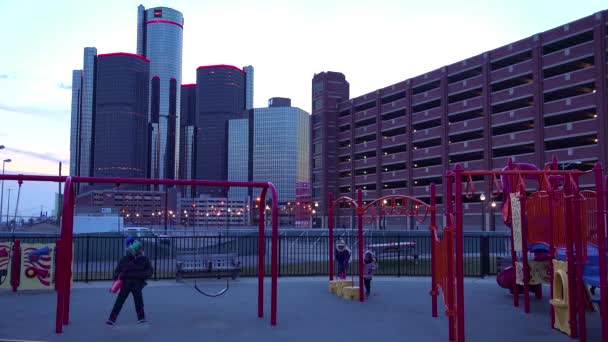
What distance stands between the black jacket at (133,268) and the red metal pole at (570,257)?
7.75m

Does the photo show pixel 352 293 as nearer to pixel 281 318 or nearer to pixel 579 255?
pixel 281 318

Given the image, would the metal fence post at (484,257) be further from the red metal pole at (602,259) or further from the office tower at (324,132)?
the office tower at (324,132)

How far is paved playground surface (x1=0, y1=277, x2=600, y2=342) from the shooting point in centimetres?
1011

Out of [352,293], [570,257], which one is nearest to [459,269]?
[570,257]

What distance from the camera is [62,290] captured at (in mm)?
10117

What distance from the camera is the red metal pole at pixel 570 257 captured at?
9.40 meters

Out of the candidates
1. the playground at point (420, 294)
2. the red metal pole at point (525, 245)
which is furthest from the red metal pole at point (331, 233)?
the red metal pole at point (525, 245)

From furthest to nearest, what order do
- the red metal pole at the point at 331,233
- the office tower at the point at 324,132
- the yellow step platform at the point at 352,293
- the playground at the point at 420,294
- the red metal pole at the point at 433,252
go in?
the office tower at the point at 324,132 → the red metal pole at the point at 331,233 → the yellow step platform at the point at 352,293 → the red metal pole at the point at 433,252 → the playground at the point at 420,294

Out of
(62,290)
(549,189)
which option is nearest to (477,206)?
(549,189)

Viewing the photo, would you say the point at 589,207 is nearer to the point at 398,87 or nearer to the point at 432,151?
the point at 432,151

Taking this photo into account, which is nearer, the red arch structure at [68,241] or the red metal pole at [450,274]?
the red metal pole at [450,274]

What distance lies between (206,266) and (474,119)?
56408mm

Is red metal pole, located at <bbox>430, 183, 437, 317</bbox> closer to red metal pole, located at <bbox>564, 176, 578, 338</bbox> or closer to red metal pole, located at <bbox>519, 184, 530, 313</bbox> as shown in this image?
red metal pole, located at <bbox>519, 184, 530, 313</bbox>

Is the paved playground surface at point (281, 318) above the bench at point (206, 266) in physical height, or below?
below
